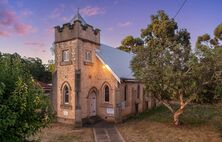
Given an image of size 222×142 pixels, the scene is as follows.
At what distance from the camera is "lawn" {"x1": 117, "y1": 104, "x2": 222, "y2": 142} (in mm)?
16656

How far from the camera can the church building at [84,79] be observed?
2222cm

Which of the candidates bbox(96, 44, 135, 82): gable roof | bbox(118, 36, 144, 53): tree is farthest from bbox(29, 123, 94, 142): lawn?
bbox(118, 36, 144, 53): tree

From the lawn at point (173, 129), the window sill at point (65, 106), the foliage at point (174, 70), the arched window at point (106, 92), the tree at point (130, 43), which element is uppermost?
the tree at point (130, 43)

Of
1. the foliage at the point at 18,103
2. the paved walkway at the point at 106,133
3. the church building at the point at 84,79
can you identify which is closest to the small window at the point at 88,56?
the church building at the point at 84,79

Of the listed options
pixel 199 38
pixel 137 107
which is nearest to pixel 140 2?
pixel 137 107

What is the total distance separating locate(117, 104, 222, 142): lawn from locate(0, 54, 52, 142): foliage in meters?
9.72

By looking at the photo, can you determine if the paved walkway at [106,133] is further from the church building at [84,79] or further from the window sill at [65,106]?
the window sill at [65,106]

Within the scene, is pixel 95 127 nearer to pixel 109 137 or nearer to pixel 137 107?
pixel 109 137

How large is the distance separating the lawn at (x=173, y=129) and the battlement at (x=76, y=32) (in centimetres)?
991

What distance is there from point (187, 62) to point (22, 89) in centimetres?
1422

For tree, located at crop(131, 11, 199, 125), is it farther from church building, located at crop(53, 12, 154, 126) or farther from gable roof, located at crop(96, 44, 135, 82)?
church building, located at crop(53, 12, 154, 126)

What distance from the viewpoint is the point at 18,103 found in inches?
296

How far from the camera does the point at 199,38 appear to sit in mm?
53688

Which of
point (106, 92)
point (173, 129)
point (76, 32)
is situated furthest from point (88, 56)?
point (173, 129)
